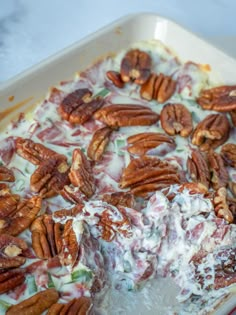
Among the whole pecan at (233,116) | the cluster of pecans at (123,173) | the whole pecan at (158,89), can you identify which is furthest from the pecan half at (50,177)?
the whole pecan at (233,116)

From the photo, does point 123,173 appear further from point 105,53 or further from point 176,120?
point 105,53

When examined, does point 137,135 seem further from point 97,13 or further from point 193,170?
point 97,13

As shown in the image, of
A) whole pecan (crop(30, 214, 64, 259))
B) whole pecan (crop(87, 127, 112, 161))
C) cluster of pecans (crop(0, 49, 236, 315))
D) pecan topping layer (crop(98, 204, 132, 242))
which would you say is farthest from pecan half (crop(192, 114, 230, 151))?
whole pecan (crop(30, 214, 64, 259))

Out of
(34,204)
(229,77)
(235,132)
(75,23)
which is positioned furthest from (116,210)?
(75,23)

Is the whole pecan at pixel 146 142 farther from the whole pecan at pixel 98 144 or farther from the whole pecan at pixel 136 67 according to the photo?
the whole pecan at pixel 136 67

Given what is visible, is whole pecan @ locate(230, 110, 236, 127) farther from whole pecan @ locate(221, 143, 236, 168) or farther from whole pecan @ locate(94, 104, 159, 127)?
whole pecan @ locate(94, 104, 159, 127)

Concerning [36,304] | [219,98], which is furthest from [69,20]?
[36,304]
